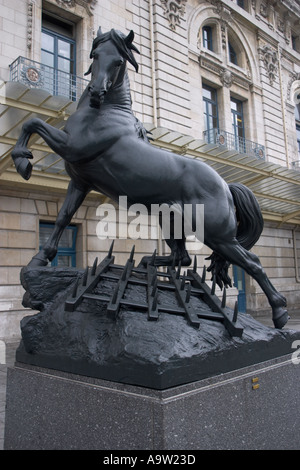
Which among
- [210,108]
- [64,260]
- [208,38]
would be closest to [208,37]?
[208,38]

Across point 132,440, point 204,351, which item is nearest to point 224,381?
point 204,351

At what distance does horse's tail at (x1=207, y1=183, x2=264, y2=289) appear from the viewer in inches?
135

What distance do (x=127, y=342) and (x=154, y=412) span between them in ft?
1.37

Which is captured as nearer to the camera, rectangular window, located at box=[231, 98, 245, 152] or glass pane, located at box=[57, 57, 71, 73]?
glass pane, located at box=[57, 57, 71, 73]

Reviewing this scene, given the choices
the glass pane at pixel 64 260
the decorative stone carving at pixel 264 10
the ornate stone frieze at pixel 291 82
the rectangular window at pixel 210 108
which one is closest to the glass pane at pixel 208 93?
the rectangular window at pixel 210 108

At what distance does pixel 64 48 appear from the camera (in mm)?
12578

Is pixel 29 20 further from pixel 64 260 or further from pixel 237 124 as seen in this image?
pixel 237 124

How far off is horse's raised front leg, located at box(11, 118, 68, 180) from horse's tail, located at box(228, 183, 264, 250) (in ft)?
4.99

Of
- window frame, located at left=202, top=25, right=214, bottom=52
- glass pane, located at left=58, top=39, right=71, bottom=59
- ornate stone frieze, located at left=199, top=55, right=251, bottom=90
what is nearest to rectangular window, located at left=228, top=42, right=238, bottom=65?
ornate stone frieze, located at left=199, top=55, right=251, bottom=90

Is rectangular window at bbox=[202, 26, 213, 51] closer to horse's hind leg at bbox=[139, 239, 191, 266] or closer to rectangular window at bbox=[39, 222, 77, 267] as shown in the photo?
rectangular window at bbox=[39, 222, 77, 267]

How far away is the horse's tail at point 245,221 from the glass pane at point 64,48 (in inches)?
436

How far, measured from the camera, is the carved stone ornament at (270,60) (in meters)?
19.5

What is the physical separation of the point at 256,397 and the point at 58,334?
1.42 metres
